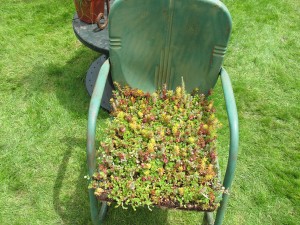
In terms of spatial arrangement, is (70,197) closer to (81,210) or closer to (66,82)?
(81,210)

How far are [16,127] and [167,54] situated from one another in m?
1.46

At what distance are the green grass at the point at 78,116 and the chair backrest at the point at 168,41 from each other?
34.7 inches

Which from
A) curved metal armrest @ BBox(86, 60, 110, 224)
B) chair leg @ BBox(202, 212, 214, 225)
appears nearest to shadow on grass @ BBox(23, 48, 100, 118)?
curved metal armrest @ BBox(86, 60, 110, 224)

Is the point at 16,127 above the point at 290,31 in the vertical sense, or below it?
below

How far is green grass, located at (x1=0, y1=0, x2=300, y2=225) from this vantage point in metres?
2.38

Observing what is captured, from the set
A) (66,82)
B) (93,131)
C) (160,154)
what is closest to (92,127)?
(93,131)

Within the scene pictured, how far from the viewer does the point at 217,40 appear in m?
1.87

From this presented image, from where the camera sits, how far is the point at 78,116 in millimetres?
2898

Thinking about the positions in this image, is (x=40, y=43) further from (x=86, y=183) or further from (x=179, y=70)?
(x=179, y=70)

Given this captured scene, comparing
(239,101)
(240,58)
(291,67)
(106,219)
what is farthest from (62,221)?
(291,67)

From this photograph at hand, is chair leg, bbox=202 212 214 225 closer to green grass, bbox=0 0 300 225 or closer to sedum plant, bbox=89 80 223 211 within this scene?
green grass, bbox=0 0 300 225

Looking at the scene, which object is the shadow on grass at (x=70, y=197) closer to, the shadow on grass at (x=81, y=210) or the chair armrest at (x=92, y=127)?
the shadow on grass at (x=81, y=210)

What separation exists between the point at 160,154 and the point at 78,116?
132 centimetres

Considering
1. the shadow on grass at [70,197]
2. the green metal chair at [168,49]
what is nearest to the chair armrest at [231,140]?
the green metal chair at [168,49]
